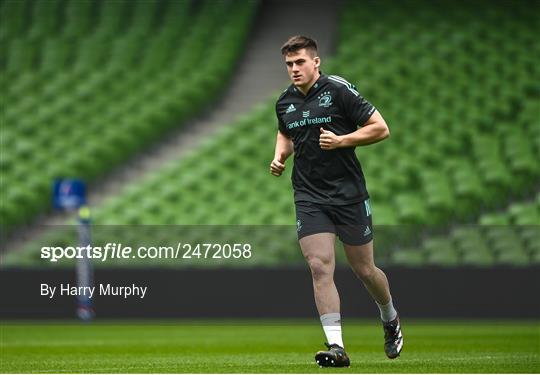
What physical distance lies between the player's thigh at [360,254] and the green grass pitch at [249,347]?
2.21ft

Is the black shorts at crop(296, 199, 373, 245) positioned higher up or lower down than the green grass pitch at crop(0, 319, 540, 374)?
higher up

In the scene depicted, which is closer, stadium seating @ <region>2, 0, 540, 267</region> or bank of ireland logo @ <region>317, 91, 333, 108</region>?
bank of ireland logo @ <region>317, 91, 333, 108</region>

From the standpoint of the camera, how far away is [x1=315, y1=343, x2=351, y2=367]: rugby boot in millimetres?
6895

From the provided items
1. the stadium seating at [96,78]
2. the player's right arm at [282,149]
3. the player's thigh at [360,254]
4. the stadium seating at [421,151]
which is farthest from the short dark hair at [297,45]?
the stadium seating at [96,78]

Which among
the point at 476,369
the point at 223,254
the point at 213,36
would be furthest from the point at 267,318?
the point at 213,36

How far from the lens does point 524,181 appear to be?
695 inches

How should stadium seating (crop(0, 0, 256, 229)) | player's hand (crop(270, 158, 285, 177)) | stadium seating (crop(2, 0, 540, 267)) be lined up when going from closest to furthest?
player's hand (crop(270, 158, 285, 177)), stadium seating (crop(2, 0, 540, 267)), stadium seating (crop(0, 0, 256, 229))

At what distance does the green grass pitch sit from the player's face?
1.85m

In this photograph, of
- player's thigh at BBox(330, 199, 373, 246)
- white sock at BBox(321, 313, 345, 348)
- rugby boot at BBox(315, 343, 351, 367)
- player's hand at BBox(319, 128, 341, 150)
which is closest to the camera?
rugby boot at BBox(315, 343, 351, 367)

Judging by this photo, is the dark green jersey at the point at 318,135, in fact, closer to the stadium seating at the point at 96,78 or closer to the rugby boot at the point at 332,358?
the rugby boot at the point at 332,358

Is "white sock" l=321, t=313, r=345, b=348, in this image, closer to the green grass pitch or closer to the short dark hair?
the green grass pitch

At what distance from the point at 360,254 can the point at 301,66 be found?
1270mm

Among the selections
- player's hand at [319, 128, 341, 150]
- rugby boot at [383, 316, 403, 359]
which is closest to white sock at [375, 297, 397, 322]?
rugby boot at [383, 316, 403, 359]

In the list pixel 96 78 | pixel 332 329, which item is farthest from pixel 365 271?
pixel 96 78
